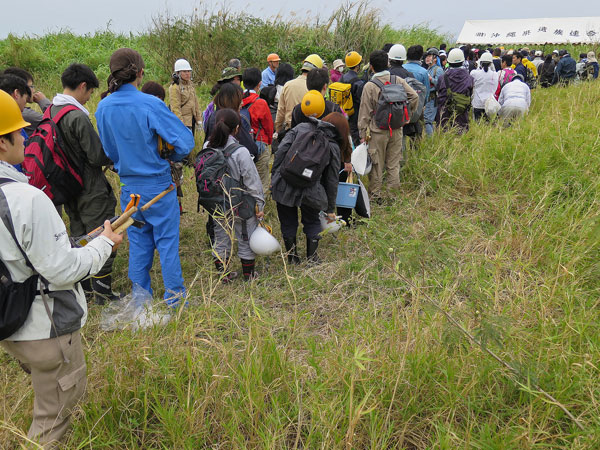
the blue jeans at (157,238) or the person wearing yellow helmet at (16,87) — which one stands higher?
the person wearing yellow helmet at (16,87)

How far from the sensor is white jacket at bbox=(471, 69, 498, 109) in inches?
274

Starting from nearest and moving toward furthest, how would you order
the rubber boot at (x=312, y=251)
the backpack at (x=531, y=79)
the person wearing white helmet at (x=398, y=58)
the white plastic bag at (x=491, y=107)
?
the rubber boot at (x=312, y=251) < the person wearing white helmet at (x=398, y=58) < the white plastic bag at (x=491, y=107) < the backpack at (x=531, y=79)

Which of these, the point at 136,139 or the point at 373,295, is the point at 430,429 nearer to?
the point at 373,295

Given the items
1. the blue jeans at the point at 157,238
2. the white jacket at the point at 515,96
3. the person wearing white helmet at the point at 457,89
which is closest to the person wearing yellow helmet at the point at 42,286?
the blue jeans at the point at 157,238

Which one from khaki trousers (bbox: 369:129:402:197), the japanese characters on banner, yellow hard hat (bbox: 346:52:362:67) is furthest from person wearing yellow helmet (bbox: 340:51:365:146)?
the japanese characters on banner

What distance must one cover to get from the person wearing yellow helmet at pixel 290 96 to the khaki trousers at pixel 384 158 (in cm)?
103

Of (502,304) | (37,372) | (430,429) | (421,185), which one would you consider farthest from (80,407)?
(421,185)

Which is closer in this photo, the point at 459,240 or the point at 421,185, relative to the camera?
the point at 459,240

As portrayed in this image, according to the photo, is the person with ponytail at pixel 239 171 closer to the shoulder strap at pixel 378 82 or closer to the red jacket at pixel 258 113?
the red jacket at pixel 258 113

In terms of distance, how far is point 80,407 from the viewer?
1.88 m

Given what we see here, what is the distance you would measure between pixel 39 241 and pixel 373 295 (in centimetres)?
215

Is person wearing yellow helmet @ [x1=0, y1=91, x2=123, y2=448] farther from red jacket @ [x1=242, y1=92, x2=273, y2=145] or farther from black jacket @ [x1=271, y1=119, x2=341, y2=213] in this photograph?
red jacket @ [x1=242, y1=92, x2=273, y2=145]

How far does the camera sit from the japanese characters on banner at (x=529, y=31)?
17.8m

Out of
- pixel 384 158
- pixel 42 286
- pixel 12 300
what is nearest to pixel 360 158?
pixel 384 158
